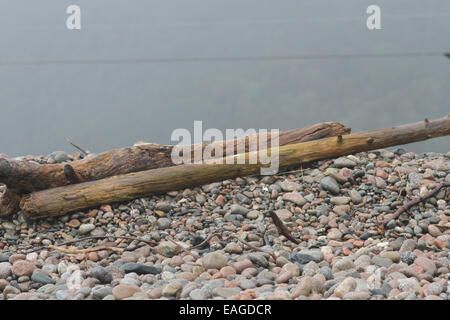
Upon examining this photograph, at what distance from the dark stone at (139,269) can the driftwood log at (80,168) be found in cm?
175

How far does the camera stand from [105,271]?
3031mm

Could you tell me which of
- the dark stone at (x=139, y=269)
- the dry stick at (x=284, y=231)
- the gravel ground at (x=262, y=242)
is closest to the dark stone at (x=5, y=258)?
the gravel ground at (x=262, y=242)

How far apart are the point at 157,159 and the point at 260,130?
4.01 ft

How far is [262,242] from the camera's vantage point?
12.6 feet

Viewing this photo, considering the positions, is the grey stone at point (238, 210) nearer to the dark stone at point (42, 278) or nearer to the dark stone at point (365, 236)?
the dark stone at point (365, 236)

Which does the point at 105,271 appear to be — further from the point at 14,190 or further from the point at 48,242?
the point at 14,190

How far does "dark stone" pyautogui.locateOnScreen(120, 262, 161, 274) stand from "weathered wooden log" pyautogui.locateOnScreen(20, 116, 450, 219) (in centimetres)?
152

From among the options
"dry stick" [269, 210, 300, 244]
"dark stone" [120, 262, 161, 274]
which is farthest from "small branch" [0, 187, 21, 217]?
"dry stick" [269, 210, 300, 244]

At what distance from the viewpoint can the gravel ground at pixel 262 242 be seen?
2.68 m

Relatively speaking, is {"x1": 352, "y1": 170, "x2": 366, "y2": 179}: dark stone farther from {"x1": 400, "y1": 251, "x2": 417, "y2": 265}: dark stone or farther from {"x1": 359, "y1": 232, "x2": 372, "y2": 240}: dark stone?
{"x1": 400, "y1": 251, "x2": 417, "y2": 265}: dark stone

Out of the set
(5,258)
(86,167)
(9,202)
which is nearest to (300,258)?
(5,258)

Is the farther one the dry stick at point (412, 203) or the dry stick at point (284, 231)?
the dry stick at point (412, 203)

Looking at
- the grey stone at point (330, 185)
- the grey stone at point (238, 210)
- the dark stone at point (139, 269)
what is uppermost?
the grey stone at point (330, 185)
